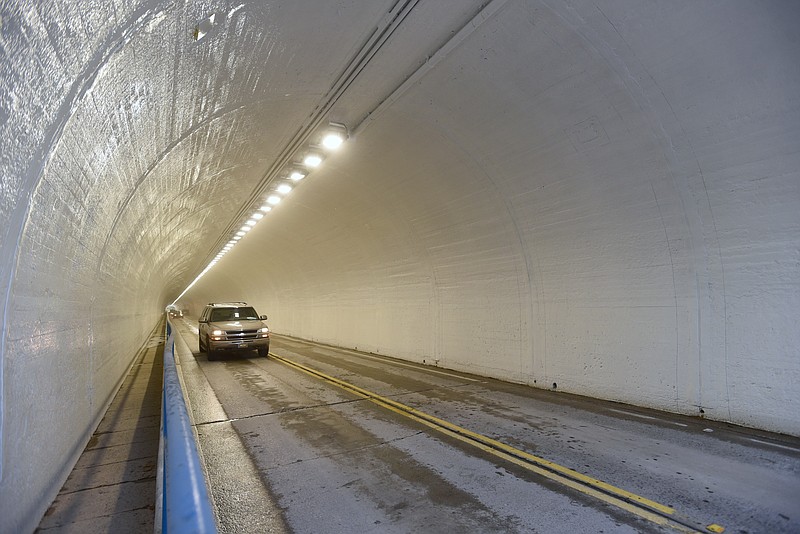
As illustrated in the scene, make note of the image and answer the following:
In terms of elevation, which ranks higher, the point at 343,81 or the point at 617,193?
the point at 343,81

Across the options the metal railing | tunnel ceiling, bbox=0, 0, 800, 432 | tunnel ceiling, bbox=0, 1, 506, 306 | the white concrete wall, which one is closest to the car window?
tunnel ceiling, bbox=0, 0, 800, 432

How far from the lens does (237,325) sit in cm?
1582

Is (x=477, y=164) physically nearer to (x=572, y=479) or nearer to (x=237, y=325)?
(x=572, y=479)

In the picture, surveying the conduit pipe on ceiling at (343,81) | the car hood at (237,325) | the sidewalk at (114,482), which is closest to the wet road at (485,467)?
the sidewalk at (114,482)

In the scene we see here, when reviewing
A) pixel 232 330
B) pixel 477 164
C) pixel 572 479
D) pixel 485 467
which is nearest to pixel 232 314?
pixel 232 330

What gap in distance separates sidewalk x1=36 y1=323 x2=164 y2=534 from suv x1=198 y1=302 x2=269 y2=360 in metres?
7.09

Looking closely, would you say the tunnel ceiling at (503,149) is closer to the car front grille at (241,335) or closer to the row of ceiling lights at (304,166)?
the row of ceiling lights at (304,166)

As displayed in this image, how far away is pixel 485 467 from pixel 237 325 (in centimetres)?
1301

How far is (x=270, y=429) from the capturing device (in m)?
6.70

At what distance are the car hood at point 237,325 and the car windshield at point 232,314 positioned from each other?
58 cm

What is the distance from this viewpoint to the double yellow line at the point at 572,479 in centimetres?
363

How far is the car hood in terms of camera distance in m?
15.5

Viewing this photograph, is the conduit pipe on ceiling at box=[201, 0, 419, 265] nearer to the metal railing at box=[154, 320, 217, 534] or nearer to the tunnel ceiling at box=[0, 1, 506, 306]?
the tunnel ceiling at box=[0, 1, 506, 306]

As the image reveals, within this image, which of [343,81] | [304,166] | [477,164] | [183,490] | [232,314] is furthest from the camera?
[232,314]
